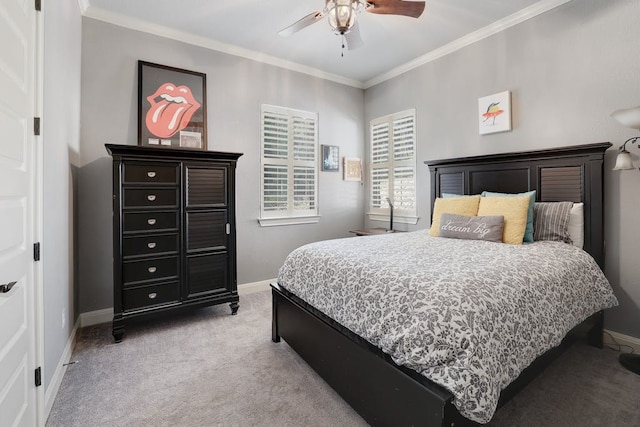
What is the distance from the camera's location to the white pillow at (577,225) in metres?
2.44

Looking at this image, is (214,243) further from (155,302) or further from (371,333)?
(371,333)

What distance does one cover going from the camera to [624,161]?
2189mm

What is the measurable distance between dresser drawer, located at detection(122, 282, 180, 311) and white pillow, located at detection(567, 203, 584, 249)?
3.41m

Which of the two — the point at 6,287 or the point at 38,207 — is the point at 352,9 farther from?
the point at 6,287

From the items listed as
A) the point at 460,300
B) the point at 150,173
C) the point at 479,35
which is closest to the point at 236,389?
the point at 460,300

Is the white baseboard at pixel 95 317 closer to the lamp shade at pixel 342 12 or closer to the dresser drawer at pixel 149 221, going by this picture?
the dresser drawer at pixel 149 221

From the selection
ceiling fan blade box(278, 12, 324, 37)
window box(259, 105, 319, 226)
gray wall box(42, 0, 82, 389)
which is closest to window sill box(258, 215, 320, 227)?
window box(259, 105, 319, 226)

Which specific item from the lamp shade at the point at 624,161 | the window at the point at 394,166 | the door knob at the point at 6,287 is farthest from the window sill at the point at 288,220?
the lamp shade at the point at 624,161

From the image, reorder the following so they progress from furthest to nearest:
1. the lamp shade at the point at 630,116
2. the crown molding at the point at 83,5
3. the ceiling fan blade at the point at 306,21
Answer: the crown molding at the point at 83,5 → the ceiling fan blade at the point at 306,21 → the lamp shade at the point at 630,116

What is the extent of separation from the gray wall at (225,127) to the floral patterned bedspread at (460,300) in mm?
1732

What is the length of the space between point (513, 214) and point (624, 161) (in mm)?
779

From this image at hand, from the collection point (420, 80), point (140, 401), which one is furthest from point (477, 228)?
point (140, 401)

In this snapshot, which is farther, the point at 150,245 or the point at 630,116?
the point at 150,245

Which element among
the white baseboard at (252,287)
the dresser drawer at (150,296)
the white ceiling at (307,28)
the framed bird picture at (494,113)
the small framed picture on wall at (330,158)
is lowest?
the white baseboard at (252,287)
